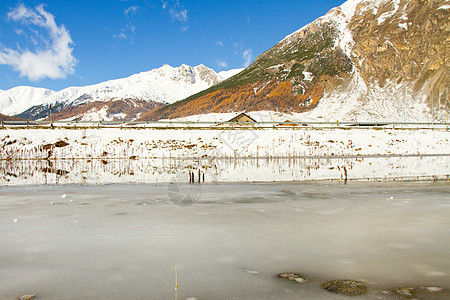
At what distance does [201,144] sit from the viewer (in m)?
32.5

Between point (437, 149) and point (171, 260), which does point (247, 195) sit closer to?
point (171, 260)

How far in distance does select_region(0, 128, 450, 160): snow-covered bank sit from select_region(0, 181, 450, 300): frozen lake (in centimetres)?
1628

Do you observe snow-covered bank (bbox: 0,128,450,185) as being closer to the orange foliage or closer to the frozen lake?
the frozen lake

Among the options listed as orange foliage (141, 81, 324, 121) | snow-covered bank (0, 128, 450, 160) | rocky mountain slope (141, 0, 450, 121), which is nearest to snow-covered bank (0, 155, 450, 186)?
snow-covered bank (0, 128, 450, 160)

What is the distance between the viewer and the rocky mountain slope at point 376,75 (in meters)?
120

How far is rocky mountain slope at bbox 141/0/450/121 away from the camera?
394 feet

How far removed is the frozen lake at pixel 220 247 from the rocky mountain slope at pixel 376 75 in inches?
3732

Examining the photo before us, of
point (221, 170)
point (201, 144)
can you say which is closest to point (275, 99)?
point (201, 144)

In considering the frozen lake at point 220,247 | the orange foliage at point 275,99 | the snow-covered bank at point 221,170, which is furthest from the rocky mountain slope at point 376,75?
the frozen lake at point 220,247

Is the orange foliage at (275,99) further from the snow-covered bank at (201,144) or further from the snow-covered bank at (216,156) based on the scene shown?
the snow-covered bank at (216,156)

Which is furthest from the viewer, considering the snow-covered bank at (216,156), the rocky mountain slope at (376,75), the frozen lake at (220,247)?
the rocky mountain slope at (376,75)

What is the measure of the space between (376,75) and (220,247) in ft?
522

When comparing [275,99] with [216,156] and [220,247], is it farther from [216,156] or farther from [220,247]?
[220,247]

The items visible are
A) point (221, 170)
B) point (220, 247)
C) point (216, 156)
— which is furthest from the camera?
point (216, 156)
